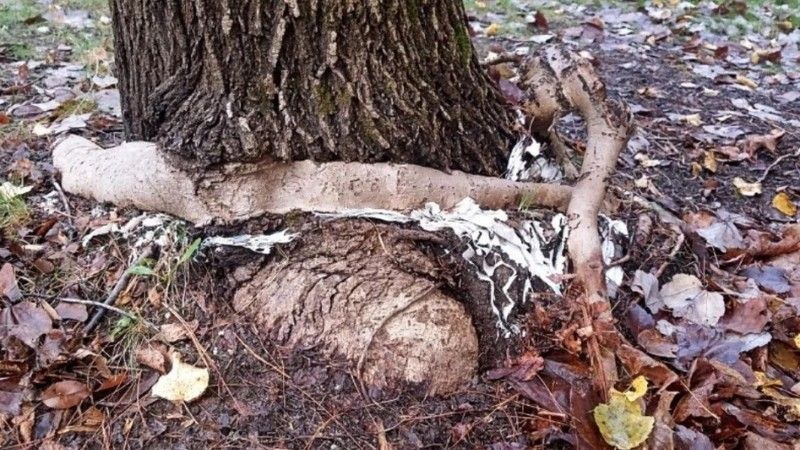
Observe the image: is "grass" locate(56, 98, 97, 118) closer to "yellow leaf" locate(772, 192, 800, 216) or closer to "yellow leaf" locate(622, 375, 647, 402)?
"yellow leaf" locate(622, 375, 647, 402)

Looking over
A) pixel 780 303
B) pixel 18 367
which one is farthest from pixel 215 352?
pixel 780 303

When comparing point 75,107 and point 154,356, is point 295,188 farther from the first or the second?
point 75,107

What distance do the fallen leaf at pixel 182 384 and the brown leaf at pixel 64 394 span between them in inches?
6.5

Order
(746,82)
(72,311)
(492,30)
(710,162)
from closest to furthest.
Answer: (72,311) → (710,162) → (746,82) → (492,30)

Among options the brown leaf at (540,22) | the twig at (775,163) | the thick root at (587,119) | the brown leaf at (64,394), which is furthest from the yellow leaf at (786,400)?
the brown leaf at (540,22)

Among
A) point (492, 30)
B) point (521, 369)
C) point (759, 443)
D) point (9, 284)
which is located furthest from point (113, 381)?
point (492, 30)

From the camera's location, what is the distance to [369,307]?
1626 mm

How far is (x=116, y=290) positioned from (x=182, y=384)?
347 millimetres

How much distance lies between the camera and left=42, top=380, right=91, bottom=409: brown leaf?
1526 millimetres

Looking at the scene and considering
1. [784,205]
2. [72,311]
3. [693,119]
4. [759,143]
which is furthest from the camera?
[693,119]

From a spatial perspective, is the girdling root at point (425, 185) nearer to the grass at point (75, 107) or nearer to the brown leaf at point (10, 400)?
the brown leaf at point (10, 400)

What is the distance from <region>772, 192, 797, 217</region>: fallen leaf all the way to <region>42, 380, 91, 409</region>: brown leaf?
2.33 metres

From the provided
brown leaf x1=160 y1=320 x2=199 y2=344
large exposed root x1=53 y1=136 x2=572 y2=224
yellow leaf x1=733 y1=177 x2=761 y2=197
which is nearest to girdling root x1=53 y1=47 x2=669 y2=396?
large exposed root x1=53 y1=136 x2=572 y2=224

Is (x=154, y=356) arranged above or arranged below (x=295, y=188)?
below
